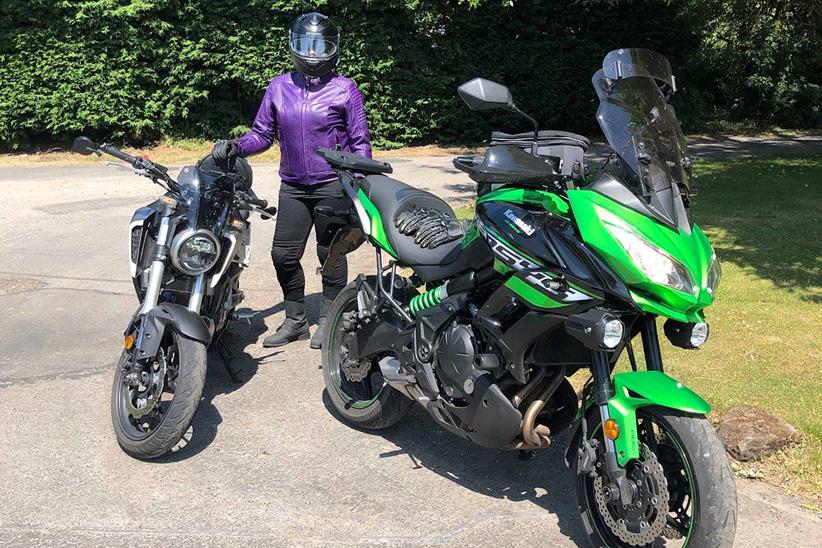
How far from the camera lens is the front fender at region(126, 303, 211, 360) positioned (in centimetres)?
395

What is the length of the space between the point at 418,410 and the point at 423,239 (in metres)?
1.17

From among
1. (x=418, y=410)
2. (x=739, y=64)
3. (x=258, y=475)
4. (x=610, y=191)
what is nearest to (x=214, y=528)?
(x=258, y=475)

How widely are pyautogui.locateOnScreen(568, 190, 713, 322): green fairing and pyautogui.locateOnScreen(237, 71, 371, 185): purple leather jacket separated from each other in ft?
9.14

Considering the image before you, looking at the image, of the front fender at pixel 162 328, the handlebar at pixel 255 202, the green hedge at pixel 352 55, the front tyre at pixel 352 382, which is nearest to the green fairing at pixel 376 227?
the front tyre at pixel 352 382

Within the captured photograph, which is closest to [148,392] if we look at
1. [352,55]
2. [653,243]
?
[653,243]

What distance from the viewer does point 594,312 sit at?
114 inches

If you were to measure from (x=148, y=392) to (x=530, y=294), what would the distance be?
2.01 m

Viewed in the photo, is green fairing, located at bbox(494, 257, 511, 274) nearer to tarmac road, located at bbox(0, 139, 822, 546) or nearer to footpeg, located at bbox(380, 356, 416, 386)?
footpeg, located at bbox(380, 356, 416, 386)

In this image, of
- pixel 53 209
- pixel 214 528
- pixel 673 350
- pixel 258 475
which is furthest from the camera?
pixel 53 209

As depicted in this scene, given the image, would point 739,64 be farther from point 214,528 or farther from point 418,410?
point 214,528

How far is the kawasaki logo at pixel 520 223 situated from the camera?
3146 mm

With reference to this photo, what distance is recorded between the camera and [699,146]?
57.0 ft

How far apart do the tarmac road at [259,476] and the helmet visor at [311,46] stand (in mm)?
1936

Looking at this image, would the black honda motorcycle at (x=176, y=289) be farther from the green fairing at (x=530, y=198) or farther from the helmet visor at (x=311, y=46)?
the green fairing at (x=530, y=198)
